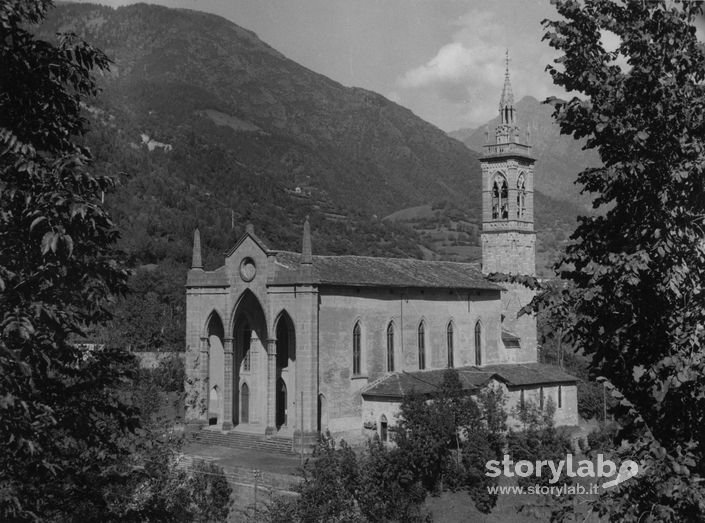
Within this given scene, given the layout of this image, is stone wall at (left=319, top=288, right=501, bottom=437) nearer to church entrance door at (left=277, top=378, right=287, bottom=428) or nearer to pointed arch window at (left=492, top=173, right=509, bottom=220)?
church entrance door at (left=277, top=378, right=287, bottom=428)

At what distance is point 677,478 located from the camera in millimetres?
11023

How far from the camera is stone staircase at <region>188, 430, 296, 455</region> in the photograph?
40009 millimetres

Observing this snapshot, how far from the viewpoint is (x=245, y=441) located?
41625mm

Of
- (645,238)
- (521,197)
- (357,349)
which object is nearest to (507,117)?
(521,197)

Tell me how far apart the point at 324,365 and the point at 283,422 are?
522cm

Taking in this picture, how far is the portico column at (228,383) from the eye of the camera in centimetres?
4388

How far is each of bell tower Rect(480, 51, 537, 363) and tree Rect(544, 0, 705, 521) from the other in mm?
40712

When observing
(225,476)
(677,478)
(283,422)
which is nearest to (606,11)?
(677,478)

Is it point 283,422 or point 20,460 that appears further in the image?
point 283,422

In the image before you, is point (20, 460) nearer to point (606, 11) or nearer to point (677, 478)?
point (677, 478)

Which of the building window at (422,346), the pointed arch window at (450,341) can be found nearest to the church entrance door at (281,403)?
the building window at (422,346)

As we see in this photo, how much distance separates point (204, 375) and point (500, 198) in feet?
73.9

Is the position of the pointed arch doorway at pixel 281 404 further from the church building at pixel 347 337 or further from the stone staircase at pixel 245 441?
the stone staircase at pixel 245 441

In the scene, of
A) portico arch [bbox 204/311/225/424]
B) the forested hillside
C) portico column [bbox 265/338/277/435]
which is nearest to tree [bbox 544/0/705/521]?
portico column [bbox 265/338/277/435]
